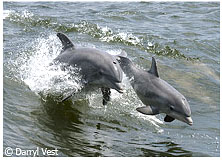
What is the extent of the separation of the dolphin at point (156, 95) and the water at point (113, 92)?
709mm

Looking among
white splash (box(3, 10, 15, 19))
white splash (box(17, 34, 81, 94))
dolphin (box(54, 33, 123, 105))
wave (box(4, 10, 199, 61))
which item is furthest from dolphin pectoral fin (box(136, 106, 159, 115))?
white splash (box(3, 10, 15, 19))

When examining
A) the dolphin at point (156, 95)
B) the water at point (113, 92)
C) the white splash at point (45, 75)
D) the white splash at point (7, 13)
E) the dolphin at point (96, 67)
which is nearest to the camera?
the dolphin at point (156, 95)

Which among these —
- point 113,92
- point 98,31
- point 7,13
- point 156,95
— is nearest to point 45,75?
point 113,92

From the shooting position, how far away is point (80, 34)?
53.6 ft

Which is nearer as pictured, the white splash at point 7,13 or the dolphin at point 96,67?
the dolphin at point 96,67

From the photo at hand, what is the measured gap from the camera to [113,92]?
10336 millimetres

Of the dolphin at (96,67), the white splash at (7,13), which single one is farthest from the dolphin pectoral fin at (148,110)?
the white splash at (7,13)

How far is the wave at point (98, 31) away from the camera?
14828mm

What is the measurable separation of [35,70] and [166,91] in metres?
4.33

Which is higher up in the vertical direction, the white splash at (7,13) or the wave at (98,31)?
Answer: the white splash at (7,13)

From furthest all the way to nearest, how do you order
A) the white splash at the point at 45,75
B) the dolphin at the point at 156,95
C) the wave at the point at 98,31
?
1. the wave at the point at 98,31
2. the white splash at the point at 45,75
3. the dolphin at the point at 156,95

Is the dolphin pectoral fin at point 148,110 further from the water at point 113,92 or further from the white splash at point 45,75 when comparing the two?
the white splash at point 45,75

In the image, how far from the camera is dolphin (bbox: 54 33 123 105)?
8125mm

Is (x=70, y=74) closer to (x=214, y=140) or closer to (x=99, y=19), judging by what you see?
(x=214, y=140)
